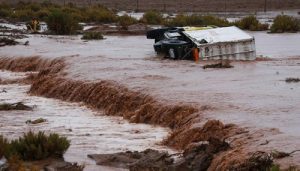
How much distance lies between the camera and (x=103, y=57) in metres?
26.0

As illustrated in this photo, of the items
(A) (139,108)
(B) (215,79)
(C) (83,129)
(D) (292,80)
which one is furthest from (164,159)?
(B) (215,79)

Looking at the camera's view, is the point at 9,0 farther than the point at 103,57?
Yes

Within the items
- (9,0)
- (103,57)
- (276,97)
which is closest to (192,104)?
(276,97)

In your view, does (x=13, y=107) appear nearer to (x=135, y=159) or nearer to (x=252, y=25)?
(x=135, y=159)

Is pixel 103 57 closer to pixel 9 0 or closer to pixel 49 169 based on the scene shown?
pixel 49 169

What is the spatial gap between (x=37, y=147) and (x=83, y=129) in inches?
140

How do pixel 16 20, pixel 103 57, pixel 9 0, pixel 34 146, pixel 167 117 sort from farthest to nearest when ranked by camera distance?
pixel 9 0, pixel 16 20, pixel 103 57, pixel 167 117, pixel 34 146

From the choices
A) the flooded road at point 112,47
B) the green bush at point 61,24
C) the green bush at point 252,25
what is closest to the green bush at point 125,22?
the green bush at point 61,24

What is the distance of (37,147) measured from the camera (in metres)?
10.9

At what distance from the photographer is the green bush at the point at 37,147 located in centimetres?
1081

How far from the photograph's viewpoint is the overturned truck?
1018 inches

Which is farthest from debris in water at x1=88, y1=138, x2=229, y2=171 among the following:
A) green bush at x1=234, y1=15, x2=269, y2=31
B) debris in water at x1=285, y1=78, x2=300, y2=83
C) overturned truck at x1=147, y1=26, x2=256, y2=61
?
green bush at x1=234, y1=15, x2=269, y2=31

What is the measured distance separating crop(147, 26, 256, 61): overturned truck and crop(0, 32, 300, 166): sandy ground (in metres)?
0.74

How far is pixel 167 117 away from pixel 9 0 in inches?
2889
